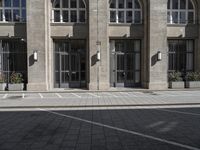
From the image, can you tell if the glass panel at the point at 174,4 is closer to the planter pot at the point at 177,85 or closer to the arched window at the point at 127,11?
the arched window at the point at 127,11

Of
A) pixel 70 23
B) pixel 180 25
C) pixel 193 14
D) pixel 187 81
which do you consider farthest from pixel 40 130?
pixel 193 14

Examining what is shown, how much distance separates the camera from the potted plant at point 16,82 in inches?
843

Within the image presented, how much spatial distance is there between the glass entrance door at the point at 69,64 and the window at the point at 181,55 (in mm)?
8296

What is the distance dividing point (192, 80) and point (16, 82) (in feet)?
49.8

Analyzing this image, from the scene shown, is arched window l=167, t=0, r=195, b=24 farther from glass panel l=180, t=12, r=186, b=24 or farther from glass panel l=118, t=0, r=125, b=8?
glass panel l=118, t=0, r=125, b=8

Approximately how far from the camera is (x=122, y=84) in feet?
78.0

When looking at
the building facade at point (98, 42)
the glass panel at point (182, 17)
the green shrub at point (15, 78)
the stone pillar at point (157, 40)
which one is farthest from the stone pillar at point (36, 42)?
the glass panel at point (182, 17)

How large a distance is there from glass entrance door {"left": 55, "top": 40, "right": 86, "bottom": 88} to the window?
830 centimetres

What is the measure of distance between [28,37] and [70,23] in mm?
3841

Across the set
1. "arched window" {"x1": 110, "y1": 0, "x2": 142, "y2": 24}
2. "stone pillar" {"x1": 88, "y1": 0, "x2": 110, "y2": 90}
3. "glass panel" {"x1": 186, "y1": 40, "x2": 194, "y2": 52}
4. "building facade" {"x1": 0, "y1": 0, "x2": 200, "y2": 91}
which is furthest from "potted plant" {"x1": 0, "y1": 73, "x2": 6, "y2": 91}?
"glass panel" {"x1": 186, "y1": 40, "x2": 194, "y2": 52}

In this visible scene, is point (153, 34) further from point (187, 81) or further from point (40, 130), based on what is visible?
point (40, 130)

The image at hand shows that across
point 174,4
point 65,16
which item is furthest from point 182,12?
point 65,16

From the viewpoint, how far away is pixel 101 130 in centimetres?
794

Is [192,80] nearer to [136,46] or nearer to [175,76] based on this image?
[175,76]
